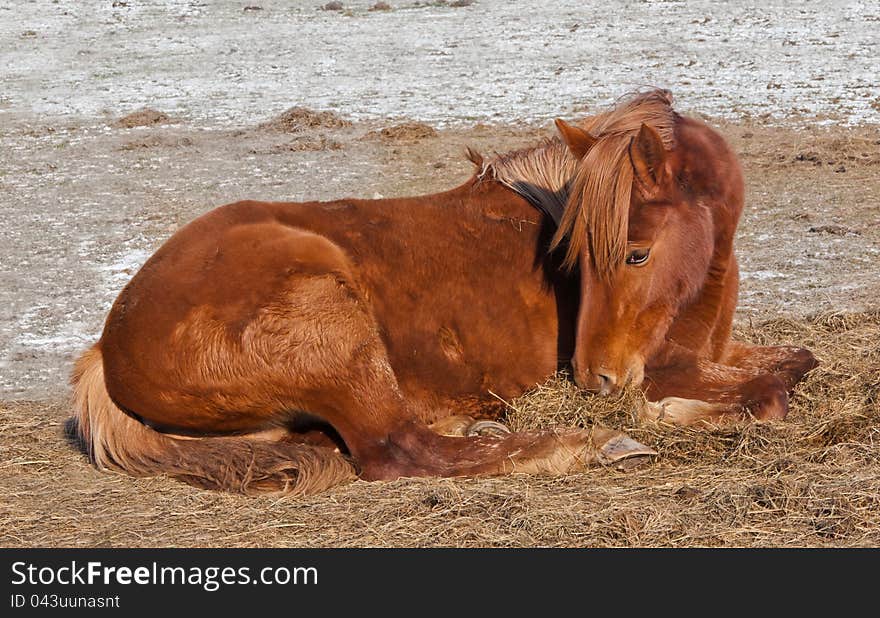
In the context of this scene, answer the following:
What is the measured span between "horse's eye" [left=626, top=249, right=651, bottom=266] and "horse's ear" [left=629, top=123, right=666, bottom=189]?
306 mm

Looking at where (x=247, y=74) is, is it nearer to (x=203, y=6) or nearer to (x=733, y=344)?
(x=203, y=6)

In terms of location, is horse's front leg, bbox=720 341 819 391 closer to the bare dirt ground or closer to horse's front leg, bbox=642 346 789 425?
the bare dirt ground

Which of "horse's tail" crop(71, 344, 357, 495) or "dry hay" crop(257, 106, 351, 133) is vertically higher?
"horse's tail" crop(71, 344, 357, 495)

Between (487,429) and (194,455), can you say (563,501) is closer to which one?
(487,429)

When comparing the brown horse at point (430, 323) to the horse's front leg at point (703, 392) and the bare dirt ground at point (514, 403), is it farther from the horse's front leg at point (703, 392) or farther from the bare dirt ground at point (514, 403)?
the bare dirt ground at point (514, 403)

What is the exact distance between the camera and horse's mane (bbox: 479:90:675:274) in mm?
4500

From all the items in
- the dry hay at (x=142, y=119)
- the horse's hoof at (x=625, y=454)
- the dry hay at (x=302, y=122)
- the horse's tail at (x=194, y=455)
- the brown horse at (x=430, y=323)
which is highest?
the brown horse at (x=430, y=323)

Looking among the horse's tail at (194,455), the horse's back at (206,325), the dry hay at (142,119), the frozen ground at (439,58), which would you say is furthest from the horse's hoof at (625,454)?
the dry hay at (142,119)

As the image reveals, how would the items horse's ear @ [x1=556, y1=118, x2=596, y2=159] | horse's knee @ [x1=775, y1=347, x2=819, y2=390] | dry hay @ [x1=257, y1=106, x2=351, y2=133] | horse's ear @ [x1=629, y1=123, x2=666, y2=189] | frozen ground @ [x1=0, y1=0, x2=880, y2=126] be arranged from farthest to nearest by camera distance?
frozen ground @ [x1=0, y1=0, x2=880, y2=126], dry hay @ [x1=257, y1=106, x2=351, y2=133], horse's knee @ [x1=775, y1=347, x2=819, y2=390], horse's ear @ [x1=556, y1=118, x2=596, y2=159], horse's ear @ [x1=629, y1=123, x2=666, y2=189]

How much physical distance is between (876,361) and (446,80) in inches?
474

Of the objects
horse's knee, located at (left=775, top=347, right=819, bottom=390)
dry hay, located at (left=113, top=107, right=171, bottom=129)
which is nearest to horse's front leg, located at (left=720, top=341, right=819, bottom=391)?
horse's knee, located at (left=775, top=347, right=819, bottom=390)

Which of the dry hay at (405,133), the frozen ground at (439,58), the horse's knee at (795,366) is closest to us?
the horse's knee at (795,366)

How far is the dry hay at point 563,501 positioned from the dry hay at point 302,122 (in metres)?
9.94

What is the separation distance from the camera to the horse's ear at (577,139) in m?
4.71
